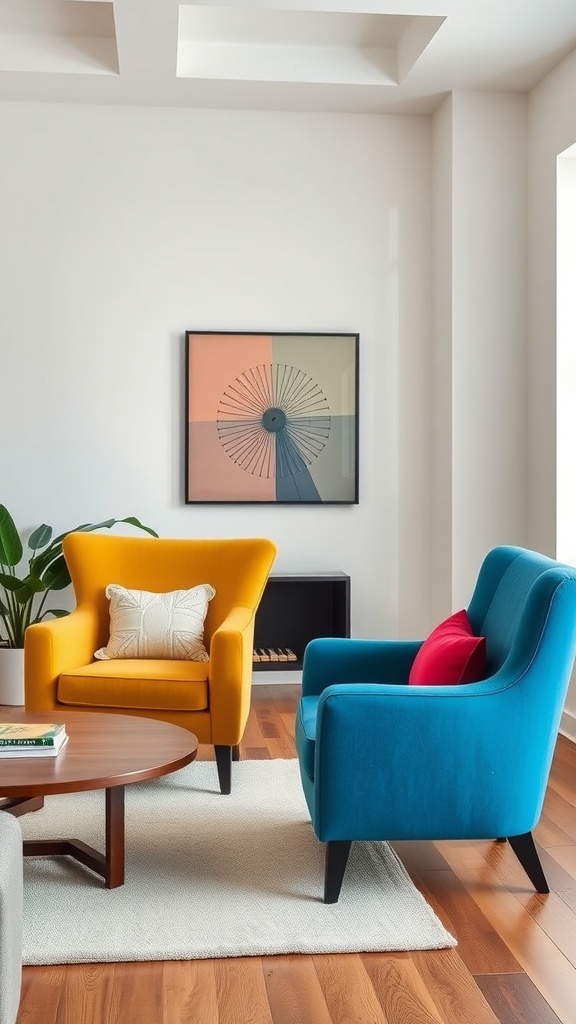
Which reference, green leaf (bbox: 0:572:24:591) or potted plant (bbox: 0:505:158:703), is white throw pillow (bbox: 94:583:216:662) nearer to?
potted plant (bbox: 0:505:158:703)

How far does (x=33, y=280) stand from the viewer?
15.7ft

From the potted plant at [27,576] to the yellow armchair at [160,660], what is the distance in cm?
56

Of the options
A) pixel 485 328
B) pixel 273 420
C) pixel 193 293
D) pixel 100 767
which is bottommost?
pixel 100 767

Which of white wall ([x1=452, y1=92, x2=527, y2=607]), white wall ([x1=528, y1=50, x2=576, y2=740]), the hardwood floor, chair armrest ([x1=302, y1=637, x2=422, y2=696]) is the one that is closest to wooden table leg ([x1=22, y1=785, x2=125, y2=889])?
the hardwood floor

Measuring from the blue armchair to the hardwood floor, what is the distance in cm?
21

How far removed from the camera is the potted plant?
14.4 feet

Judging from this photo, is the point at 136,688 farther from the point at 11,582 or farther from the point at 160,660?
the point at 11,582

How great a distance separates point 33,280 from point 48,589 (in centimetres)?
151

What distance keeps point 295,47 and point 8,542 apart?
2.61 m

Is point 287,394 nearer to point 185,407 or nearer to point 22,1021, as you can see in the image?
point 185,407

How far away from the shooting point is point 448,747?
232cm

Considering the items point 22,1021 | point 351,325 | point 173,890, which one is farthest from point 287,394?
point 22,1021

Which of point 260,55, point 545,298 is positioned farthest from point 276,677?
point 260,55

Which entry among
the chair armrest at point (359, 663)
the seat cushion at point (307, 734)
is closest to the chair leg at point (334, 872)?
the seat cushion at point (307, 734)
